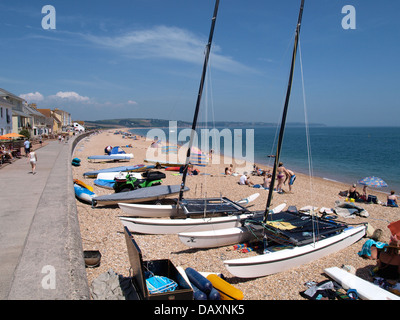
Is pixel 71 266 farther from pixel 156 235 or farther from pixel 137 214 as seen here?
pixel 137 214

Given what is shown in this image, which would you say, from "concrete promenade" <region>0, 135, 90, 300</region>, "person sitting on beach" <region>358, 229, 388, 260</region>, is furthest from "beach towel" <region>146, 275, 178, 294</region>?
"person sitting on beach" <region>358, 229, 388, 260</region>

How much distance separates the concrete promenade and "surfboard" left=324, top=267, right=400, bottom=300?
17.9ft

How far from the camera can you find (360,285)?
6.35m

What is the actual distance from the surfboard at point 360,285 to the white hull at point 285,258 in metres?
0.70

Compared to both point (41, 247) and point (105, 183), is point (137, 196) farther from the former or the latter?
point (41, 247)

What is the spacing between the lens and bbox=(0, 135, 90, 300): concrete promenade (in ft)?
13.6

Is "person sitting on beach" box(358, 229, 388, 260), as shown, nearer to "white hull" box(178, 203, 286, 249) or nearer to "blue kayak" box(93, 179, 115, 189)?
"white hull" box(178, 203, 286, 249)

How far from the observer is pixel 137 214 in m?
10.6

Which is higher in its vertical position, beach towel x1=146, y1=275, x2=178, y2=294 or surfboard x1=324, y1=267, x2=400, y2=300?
beach towel x1=146, y1=275, x2=178, y2=294

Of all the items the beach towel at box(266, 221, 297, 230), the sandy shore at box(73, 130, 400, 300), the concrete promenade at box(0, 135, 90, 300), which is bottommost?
the sandy shore at box(73, 130, 400, 300)

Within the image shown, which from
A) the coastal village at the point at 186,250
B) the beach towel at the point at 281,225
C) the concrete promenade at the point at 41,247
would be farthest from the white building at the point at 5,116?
the beach towel at the point at 281,225

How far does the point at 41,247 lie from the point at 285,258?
554cm

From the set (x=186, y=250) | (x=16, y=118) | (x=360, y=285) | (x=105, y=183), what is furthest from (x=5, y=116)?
(x=360, y=285)
